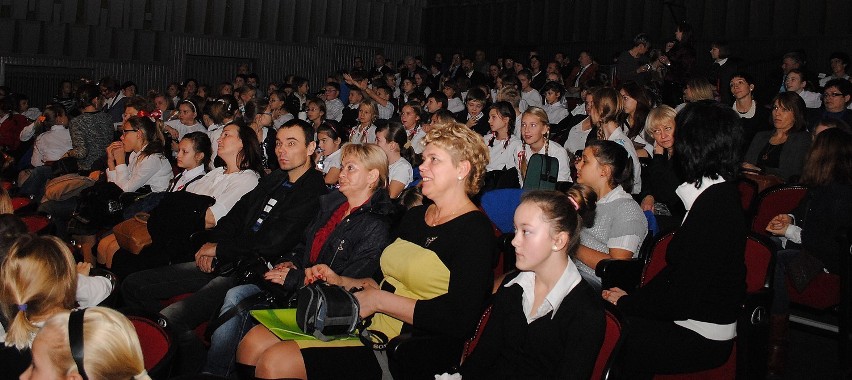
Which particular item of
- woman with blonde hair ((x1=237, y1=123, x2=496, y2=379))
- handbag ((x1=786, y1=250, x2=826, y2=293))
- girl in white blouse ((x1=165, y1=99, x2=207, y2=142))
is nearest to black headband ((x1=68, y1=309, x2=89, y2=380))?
woman with blonde hair ((x1=237, y1=123, x2=496, y2=379))

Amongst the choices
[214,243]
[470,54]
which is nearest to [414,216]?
[214,243]

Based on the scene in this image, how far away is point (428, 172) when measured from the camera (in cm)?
311

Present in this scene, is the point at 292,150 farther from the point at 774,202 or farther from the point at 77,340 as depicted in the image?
the point at 774,202

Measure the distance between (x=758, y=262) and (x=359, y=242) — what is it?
5.45ft

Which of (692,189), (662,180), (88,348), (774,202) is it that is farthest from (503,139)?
(88,348)

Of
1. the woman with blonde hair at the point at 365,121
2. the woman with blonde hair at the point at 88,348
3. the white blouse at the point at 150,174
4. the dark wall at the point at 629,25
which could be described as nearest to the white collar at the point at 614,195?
the woman with blonde hair at the point at 88,348

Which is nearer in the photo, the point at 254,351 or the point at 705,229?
the point at 705,229

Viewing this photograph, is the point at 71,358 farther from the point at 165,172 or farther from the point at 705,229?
the point at 165,172

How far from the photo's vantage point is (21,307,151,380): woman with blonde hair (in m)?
1.82

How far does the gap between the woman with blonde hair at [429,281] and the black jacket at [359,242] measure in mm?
191

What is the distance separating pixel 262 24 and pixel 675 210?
1211cm

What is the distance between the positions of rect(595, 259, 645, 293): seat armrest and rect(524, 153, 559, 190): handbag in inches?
53.2

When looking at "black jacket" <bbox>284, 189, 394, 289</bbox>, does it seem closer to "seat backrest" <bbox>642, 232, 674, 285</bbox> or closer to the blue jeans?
the blue jeans

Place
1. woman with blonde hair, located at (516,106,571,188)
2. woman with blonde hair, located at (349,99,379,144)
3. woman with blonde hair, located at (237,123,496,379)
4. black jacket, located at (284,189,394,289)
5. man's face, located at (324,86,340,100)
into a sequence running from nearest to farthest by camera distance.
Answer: woman with blonde hair, located at (237,123,496,379) < black jacket, located at (284,189,394,289) < woman with blonde hair, located at (516,106,571,188) < woman with blonde hair, located at (349,99,379,144) < man's face, located at (324,86,340,100)
